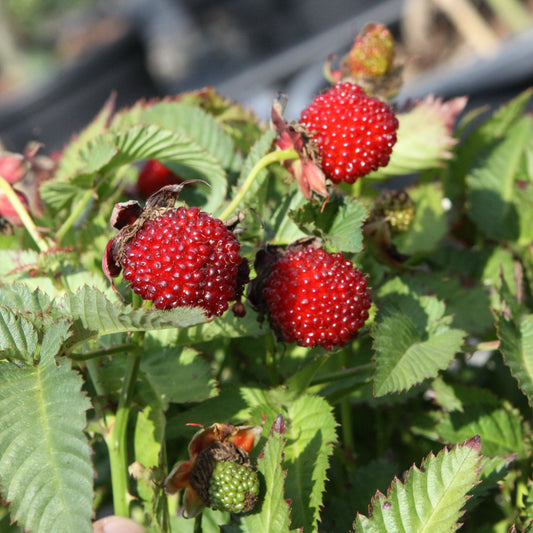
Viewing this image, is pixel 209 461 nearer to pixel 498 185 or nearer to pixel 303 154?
pixel 303 154

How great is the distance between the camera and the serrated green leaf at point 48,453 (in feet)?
1.21

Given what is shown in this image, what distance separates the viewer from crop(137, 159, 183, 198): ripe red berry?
71 centimetres

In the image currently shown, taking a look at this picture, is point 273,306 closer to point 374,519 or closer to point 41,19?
point 374,519

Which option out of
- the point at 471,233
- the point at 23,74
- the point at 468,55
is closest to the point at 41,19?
the point at 23,74

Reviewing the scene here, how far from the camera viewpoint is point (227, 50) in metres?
4.45

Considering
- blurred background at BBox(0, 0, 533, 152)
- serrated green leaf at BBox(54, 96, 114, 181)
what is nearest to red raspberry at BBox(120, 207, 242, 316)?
serrated green leaf at BBox(54, 96, 114, 181)

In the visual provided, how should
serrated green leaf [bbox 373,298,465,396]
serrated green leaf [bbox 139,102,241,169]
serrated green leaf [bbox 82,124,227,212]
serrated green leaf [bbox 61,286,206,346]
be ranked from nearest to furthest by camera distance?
serrated green leaf [bbox 61,286,206,346]
serrated green leaf [bbox 373,298,465,396]
serrated green leaf [bbox 82,124,227,212]
serrated green leaf [bbox 139,102,241,169]

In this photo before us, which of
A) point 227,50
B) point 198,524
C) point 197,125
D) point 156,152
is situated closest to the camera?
point 198,524

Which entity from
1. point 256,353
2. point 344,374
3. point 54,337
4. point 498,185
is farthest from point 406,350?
point 498,185

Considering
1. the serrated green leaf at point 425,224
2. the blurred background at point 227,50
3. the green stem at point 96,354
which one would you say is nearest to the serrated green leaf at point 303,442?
the green stem at point 96,354

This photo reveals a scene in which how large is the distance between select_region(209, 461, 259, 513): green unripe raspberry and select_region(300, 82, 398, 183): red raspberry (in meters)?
0.24

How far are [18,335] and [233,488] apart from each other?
178mm

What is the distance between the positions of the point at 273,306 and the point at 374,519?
167 mm

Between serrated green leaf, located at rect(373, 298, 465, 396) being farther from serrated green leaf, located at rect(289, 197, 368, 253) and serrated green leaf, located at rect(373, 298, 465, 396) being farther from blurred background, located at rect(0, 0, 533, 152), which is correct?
blurred background, located at rect(0, 0, 533, 152)
